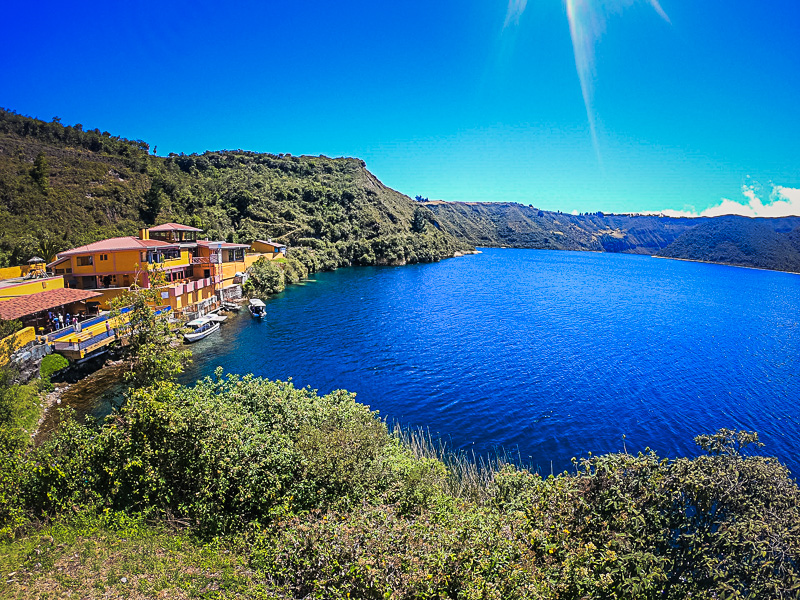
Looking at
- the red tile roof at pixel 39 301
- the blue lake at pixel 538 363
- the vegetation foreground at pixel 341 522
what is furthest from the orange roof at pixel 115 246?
the vegetation foreground at pixel 341 522

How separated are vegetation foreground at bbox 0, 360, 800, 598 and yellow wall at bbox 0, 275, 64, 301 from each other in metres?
27.3

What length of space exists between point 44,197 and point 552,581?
8871cm

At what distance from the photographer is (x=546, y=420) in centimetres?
2848

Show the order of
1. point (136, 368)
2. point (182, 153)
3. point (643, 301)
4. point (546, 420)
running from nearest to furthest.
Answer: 1. point (136, 368)
2. point (546, 420)
3. point (643, 301)
4. point (182, 153)

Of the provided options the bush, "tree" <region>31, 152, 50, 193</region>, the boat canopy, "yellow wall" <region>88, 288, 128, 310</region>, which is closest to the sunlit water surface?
the boat canopy

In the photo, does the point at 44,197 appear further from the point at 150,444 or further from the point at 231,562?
the point at 231,562

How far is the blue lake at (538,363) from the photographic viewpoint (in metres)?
27.5

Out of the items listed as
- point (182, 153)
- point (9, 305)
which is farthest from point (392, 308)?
point (182, 153)

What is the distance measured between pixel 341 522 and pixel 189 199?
107 metres

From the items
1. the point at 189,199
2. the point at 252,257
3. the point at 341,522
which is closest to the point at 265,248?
the point at 252,257

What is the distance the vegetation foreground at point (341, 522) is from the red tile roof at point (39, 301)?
2149cm

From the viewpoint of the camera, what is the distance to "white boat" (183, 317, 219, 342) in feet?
140

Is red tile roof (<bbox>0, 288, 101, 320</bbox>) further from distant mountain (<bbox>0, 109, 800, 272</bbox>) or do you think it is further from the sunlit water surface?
distant mountain (<bbox>0, 109, 800, 272</bbox>)

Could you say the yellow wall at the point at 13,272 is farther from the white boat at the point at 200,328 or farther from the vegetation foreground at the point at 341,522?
the vegetation foreground at the point at 341,522
